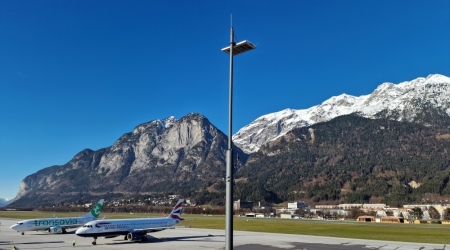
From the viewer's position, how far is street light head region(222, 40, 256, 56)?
51.0 ft

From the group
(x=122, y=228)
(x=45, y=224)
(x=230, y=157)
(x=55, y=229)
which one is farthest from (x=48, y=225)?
(x=230, y=157)

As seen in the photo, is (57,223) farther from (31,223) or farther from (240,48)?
(240,48)

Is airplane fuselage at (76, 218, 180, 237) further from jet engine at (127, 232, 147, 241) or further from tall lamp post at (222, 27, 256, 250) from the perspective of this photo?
tall lamp post at (222, 27, 256, 250)

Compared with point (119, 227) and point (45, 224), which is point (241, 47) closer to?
point (119, 227)

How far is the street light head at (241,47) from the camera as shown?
15538 millimetres

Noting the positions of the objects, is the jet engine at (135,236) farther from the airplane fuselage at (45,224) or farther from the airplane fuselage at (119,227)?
the airplane fuselage at (45,224)

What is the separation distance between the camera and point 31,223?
6812 cm

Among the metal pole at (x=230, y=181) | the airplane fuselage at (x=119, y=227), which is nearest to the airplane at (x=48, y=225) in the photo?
the airplane fuselage at (x=119, y=227)

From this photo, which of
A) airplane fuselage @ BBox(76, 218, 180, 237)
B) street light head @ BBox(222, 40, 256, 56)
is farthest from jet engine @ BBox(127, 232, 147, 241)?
street light head @ BBox(222, 40, 256, 56)

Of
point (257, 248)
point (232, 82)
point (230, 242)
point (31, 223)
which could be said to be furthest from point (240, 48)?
point (31, 223)

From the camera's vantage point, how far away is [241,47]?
15.9 m

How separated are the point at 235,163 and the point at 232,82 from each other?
323 centimetres

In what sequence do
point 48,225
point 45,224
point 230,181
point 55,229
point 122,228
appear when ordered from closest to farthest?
point 230,181
point 122,228
point 55,229
point 45,224
point 48,225

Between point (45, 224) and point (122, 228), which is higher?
point (122, 228)
